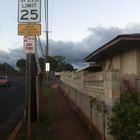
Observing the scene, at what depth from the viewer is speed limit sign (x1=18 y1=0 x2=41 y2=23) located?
19.9ft

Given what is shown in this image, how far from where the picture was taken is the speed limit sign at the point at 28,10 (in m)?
6.06

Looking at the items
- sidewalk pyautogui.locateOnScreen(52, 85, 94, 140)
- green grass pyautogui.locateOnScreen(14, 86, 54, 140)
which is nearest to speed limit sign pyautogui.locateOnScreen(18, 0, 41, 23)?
green grass pyautogui.locateOnScreen(14, 86, 54, 140)

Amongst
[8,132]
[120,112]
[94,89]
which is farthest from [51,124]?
[120,112]

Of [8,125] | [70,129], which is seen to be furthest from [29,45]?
[8,125]

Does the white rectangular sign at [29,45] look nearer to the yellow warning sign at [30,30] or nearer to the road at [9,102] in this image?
the yellow warning sign at [30,30]

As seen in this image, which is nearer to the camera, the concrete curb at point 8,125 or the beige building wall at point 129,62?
the concrete curb at point 8,125

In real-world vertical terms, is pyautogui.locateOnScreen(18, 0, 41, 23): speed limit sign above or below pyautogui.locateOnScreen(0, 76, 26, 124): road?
above

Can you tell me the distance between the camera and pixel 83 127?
711 cm

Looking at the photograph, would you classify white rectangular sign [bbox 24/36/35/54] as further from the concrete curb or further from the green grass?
the concrete curb

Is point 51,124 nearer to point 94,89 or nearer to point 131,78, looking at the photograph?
point 94,89

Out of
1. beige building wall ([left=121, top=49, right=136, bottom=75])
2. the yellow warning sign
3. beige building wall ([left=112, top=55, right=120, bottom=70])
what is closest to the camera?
the yellow warning sign

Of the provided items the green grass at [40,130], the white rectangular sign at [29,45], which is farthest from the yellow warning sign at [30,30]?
the green grass at [40,130]

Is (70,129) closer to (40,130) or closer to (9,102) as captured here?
(40,130)

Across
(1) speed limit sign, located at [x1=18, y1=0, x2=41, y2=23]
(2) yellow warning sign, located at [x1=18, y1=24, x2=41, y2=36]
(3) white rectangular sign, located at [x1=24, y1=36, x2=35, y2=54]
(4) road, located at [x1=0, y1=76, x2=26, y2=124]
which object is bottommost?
(4) road, located at [x1=0, y1=76, x2=26, y2=124]
